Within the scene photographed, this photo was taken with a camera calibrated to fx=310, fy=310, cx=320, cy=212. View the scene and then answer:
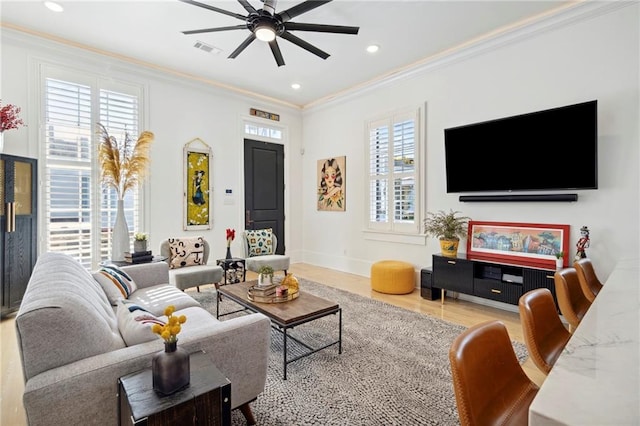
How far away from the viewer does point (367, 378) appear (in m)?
2.31

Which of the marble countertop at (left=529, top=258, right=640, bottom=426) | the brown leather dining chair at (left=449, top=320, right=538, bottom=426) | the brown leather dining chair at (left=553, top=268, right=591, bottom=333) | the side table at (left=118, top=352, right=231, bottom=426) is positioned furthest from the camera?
the brown leather dining chair at (left=553, top=268, right=591, bottom=333)

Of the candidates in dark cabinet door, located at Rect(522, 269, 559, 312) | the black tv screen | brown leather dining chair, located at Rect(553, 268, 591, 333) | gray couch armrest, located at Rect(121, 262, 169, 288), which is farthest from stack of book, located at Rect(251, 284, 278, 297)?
the black tv screen

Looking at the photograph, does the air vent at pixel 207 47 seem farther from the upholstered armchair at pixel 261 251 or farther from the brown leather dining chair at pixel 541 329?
the brown leather dining chair at pixel 541 329

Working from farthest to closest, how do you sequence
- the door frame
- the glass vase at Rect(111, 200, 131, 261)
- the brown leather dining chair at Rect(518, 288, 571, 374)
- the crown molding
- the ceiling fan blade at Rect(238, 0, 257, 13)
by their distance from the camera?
the door frame < the glass vase at Rect(111, 200, 131, 261) < the crown molding < the ceiling fan blade at Rect(238, 0, 257, 13) < the brown leather dining chair at Rect(518, 288, 571, 374)

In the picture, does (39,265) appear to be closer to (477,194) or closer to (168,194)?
(168,194)

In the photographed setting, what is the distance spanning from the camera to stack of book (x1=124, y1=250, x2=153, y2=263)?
3729mm

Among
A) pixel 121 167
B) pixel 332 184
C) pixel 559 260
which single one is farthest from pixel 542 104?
pixel 121 167

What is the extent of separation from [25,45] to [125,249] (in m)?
Result: 2.80

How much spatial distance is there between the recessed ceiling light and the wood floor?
3.42 m

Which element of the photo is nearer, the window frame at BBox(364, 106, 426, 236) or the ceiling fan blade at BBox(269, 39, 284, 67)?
the ceiling fan blade at BBox(269, 39, 284, 67)

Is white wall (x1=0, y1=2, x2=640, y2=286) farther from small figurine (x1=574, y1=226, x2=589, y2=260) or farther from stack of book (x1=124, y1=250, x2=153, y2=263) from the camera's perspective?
stack of book (x1=124, y1=250, x2=153, y2=263)

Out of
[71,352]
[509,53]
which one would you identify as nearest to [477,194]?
[509,53]

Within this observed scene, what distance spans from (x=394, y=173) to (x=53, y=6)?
4.69 metres

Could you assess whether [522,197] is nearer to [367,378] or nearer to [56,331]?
[367,378]
